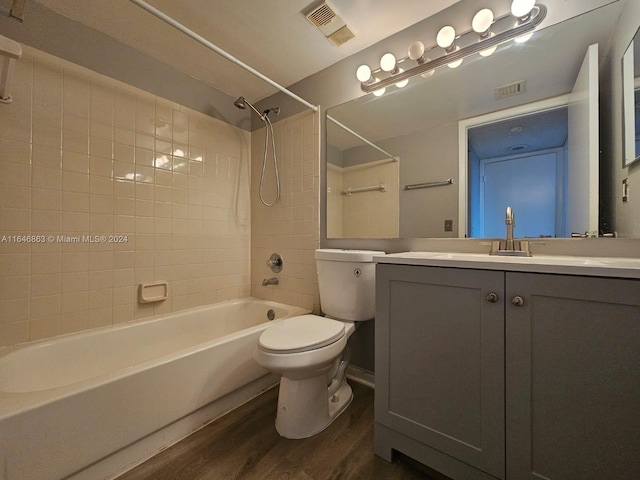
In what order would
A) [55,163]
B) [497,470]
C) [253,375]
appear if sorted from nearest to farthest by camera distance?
[497,470] < [55,163] < [253,375]

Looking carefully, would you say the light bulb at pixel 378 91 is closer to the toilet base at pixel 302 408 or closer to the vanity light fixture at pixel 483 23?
the vanity light fixture at pixel 483 23

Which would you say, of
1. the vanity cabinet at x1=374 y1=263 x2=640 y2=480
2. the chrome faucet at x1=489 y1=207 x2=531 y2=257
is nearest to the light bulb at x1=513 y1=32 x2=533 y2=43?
the chrome faucet at x1=489 y1=207 x2=531 y2=257

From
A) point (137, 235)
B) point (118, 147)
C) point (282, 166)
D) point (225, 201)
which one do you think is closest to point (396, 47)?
point (282, 166)

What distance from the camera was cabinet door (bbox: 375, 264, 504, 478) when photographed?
832 millimetres

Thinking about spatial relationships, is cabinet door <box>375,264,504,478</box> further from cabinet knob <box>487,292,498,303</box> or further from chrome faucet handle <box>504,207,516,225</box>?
chrome faucet handle <box>504,207,516,225</box>

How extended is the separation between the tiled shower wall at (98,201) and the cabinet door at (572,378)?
6.30 ft

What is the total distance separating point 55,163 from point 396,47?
6.58 ft

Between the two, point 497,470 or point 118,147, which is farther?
point 118,147

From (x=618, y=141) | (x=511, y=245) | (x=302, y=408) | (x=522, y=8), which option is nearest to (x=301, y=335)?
(x=302, y=408)

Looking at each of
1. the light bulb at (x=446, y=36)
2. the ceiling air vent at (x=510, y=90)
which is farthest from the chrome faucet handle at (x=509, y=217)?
the light bulb at (x=446, y=36)

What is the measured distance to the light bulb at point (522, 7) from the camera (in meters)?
1.11

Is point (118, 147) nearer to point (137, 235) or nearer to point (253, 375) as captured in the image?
point (137, 235)

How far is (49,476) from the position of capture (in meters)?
0.85

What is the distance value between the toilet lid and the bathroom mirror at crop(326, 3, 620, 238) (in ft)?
2.21
